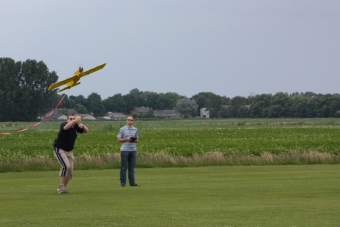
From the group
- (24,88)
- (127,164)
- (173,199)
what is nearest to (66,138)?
(127,164)

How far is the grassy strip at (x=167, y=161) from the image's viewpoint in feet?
108

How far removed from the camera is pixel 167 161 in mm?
34344

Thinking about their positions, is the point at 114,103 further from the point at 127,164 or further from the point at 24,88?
the point at 127,164

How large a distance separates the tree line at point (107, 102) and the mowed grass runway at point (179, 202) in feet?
115

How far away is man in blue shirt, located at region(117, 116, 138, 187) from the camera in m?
21.4

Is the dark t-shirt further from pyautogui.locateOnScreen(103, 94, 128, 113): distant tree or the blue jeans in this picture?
pyautogui.locateOnScreen(103, 94, 128, 113): distant tree

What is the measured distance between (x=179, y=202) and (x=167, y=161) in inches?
685

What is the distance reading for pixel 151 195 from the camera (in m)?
18.8

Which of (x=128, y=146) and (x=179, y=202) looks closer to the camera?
(x=179, y=202)

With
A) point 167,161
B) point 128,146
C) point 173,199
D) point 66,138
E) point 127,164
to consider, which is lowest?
point 167,161

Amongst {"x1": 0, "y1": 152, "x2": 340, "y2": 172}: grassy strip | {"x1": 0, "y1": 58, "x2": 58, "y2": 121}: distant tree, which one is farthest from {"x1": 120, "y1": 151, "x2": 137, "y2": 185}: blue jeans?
{"x1": 0, "y1": 58, "x2": 58, "y2": 121}: distant tree

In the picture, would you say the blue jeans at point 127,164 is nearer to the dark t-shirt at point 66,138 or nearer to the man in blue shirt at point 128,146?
the man in blue shirt at point 128,146

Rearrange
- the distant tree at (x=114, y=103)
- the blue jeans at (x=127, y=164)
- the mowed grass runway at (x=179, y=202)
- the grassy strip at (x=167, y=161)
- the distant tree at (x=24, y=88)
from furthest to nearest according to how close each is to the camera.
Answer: the distant tree at (x=114, y=103) → the distant tree at (x=24, y=88) → the grassy strip at (x=167, y=161) → the blue jeans at (x=127, y=164) → the mowed grass runway at (x=179, y=202)

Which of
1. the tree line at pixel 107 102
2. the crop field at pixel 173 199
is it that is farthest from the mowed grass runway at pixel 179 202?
the tree line at pixel 107 102
